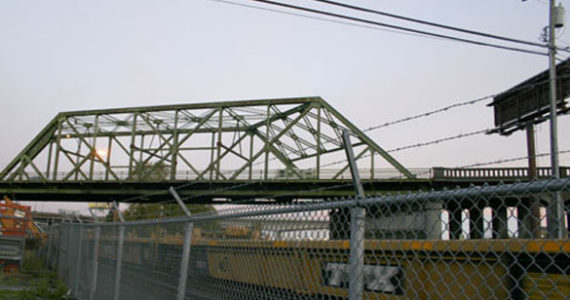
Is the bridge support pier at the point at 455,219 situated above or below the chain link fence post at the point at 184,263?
above

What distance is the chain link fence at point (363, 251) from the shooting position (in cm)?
293

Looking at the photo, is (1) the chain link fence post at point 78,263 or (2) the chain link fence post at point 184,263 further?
(1) the chain link fence post at point 78,263

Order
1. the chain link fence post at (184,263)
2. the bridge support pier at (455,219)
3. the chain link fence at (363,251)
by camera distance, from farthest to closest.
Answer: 1. the chain link fence post at (184,263)
2. the chain link fence at (363,251)
3. the bridge support pier at (455,219)

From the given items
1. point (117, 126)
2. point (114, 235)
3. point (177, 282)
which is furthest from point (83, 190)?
point (177, 282)

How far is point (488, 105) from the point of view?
2306 cm

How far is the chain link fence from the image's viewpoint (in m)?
2.93

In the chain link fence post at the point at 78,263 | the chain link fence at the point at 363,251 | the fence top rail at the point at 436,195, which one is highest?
the fence top rail at the point at 436,195

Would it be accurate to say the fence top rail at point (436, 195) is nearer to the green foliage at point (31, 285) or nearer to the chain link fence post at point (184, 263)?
the chain link fence post at point (184, 263)

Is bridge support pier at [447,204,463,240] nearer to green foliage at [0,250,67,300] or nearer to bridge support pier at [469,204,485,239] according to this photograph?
bridge support pier at [469,204,485,239]

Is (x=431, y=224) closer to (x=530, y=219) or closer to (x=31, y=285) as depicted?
(x=530, y=219)

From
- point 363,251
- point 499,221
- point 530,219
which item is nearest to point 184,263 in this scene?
point 363,251

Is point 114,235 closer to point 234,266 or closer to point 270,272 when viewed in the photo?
point 234,266

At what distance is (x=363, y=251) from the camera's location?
329 cm

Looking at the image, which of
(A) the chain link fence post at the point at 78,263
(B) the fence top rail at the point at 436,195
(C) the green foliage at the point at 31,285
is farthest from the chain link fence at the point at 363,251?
(C) the green foliage at the point at 31,285
